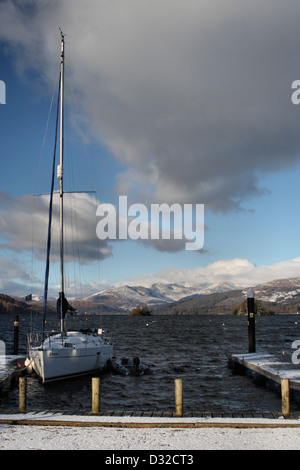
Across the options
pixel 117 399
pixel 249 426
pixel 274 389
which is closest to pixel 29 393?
pixel 117 399

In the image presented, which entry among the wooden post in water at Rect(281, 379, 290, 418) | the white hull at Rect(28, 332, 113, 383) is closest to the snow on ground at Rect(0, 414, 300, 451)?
the wooden post in water at Rect(281, 379, 290, 418)

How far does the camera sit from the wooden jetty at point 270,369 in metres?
22.7

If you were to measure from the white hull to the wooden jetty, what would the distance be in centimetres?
1082

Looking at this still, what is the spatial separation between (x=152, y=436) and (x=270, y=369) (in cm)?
1647

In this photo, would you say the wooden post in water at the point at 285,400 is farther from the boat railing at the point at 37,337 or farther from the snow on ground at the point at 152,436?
the boat railing at the point at 37,337

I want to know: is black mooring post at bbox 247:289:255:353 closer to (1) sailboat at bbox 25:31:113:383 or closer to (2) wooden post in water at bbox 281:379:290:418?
(1) sailboat at bbox 25:31:113:383

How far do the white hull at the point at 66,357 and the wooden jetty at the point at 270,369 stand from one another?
35.5ft

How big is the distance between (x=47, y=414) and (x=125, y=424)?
315cm

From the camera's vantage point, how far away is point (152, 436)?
12.2 m

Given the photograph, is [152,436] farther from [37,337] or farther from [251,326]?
[251,326]

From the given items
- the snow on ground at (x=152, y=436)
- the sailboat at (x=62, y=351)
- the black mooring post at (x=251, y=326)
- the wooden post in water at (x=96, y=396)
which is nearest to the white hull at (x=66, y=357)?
the sailboat at (x=62, y=351)

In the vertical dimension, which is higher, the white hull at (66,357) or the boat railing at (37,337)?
the boat railing at (37,337)

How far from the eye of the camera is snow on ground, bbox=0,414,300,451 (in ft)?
37.5
